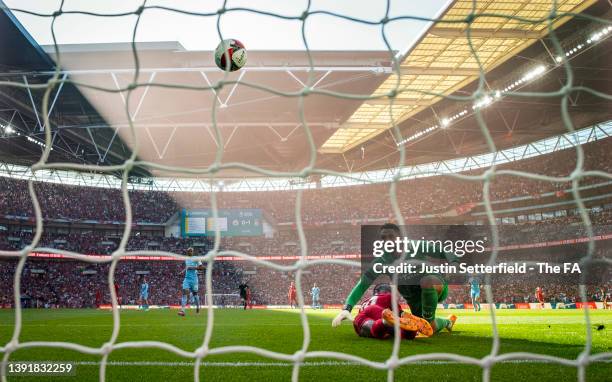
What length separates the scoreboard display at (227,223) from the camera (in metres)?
33.9

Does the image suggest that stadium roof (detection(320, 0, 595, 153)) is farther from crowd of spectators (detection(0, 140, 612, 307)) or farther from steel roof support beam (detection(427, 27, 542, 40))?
crowd of spectators (detection(0, 140, 612, 307))

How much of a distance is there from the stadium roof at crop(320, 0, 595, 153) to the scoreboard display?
53.6ft

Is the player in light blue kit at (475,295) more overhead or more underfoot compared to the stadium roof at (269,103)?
more underfoot

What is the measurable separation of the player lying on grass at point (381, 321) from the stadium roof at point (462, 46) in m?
5.06

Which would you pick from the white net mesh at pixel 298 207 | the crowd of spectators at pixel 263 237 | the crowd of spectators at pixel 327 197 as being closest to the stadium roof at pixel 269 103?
the crowd of spectators at pixel 327 197

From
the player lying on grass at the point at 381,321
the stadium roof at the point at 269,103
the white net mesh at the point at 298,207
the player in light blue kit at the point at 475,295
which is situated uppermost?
the stadium roof at the point at 269,103

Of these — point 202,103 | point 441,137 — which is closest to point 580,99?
point 441,137

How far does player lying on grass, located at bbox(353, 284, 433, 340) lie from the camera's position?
499 cm

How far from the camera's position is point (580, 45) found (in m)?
14.9

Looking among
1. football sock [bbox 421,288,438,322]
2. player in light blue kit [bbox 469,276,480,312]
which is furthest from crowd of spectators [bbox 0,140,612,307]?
football sock [bbox 421,288,438,322]

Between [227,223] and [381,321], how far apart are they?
2964 cm

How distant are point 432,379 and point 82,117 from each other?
21.1 m

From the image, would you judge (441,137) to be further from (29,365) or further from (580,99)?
(29,365)

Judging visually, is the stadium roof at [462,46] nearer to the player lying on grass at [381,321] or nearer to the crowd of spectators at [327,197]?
the player lying on grass at [381,321]
